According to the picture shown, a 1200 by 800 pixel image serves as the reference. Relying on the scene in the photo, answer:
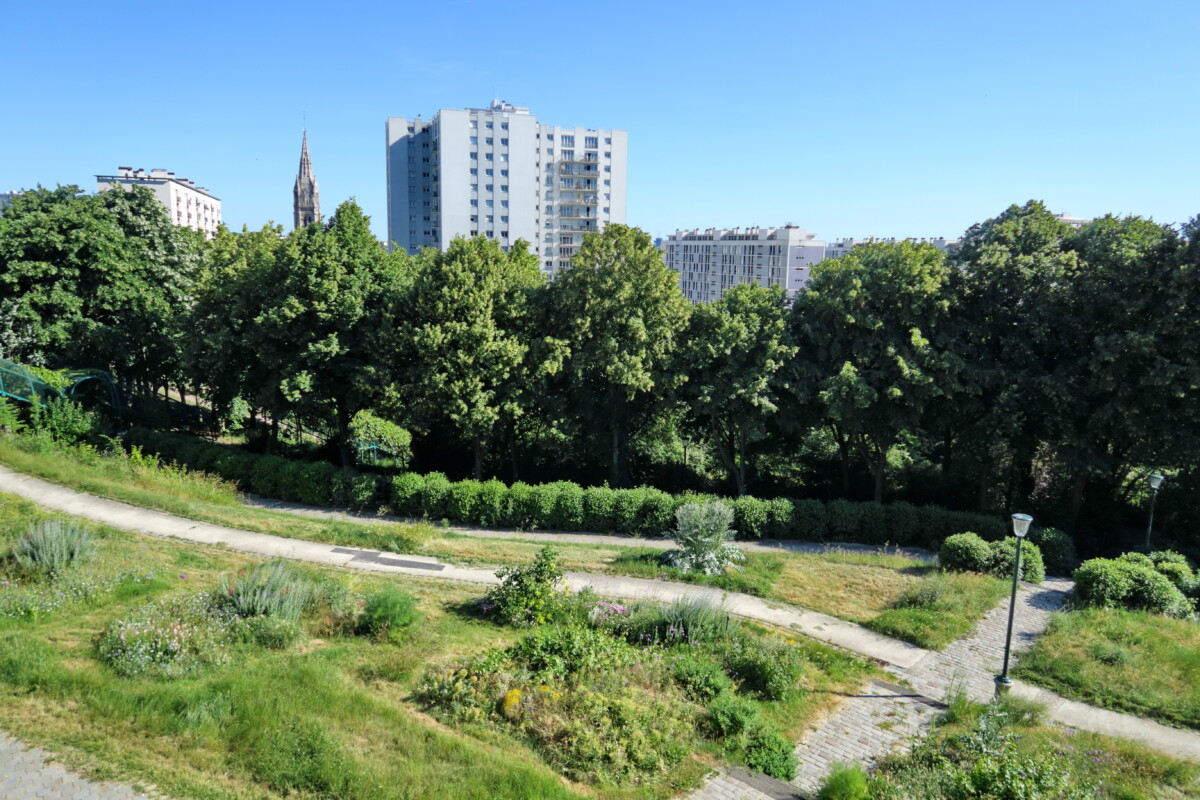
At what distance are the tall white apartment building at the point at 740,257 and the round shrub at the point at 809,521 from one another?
74.8 meters

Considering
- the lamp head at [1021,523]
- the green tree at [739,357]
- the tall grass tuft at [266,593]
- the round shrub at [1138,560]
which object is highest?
the green tree at [739,357]


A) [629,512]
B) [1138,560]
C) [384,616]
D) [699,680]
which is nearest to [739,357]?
[629,512]

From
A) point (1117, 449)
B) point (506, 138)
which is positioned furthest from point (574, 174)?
point (1117, 449)

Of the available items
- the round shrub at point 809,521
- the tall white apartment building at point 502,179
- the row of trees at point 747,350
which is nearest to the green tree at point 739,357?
the row of trees at point 747,350

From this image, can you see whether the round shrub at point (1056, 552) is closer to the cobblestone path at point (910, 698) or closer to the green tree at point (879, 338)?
the green tree at point (879, 338)

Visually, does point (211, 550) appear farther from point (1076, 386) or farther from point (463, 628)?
point (1076, 386)

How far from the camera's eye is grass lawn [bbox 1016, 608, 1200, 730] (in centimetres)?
1050

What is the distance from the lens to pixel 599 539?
20.4m

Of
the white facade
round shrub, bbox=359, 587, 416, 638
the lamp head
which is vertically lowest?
round shrub, bbox=359, 587, 416, 638

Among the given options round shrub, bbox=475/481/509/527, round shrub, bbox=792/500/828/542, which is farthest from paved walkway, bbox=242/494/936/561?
round shrub, bbox=475/481/509/527

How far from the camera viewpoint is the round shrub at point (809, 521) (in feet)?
69.2

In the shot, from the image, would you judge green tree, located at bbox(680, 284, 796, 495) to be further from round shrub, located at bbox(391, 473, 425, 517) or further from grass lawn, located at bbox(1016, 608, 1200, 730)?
grass lawn, located at bbox(1016, 608, 1200, 730)

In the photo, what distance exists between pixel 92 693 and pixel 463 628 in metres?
4.78

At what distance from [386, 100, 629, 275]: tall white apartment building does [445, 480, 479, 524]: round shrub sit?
6389cm
